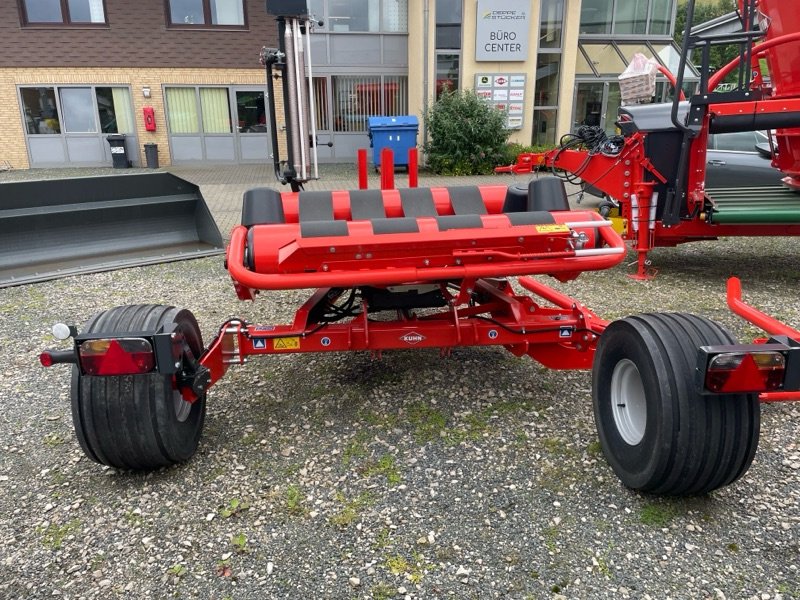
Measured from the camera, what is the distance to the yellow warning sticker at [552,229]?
3018 millimetres

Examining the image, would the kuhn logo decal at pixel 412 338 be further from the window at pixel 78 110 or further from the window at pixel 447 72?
the window at pixel 78 110

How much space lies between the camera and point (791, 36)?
17.6 ft

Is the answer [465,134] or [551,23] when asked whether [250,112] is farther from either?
[551,23]

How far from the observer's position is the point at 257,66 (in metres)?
17.6

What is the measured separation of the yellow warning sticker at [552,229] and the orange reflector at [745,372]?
1.04m

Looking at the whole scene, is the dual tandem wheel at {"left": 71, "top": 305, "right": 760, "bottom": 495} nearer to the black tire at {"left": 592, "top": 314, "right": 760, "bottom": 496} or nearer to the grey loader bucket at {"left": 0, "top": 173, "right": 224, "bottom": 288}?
the black tire at {"left": 592, "top": 314, "right": 760, "bottom": 496}

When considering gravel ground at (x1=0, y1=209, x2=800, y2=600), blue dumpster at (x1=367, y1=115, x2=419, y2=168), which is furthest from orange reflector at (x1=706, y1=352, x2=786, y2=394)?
blue dumpster at (x1=367, y1=115, x2=419, y2=168)

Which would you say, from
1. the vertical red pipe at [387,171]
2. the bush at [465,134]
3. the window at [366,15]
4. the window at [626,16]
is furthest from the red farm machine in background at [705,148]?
the window at [626,16]

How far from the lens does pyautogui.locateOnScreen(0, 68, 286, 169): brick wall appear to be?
16.9 meters

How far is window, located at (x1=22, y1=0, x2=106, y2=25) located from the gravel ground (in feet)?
53.0

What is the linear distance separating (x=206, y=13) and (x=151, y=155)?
→ 4246mm

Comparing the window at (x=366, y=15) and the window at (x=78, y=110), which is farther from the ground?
the window at (x=366, y=15)

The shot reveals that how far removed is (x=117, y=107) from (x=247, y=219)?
16.4m

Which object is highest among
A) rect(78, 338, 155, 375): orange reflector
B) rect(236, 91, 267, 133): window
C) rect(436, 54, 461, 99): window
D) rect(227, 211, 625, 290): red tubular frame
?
→ rect(436, 54, 461, 99): window
